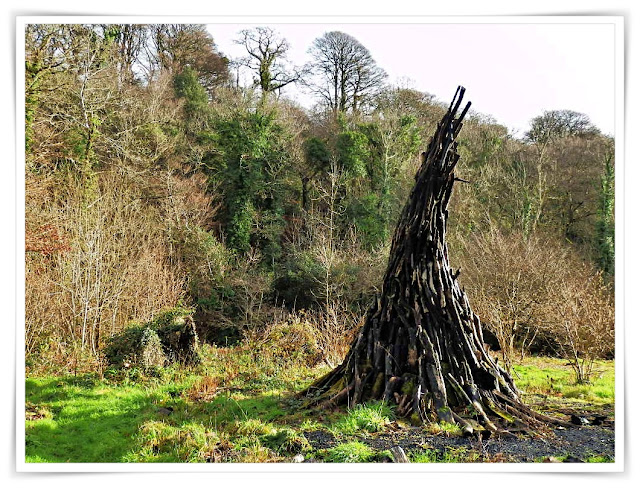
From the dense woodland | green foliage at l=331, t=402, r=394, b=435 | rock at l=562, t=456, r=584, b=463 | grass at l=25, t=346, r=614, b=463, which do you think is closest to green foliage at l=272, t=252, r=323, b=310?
the dense woodland

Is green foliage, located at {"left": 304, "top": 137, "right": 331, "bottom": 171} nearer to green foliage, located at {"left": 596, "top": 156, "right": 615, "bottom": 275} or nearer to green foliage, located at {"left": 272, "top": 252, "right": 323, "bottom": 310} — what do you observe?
green foliage, located at {"left": 272, "top": 252, "right": 323, "bottom": 310}

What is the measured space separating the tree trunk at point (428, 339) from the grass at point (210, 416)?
1.12 feet

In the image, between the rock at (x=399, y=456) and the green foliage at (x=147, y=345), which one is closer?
the rock at (x=399, y=456)

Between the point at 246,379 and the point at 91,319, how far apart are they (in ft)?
17.2

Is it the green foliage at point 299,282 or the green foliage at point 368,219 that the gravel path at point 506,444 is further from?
the green foliage at point 368,219

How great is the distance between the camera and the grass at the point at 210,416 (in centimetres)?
495

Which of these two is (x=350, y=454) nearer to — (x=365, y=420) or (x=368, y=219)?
(x=365, y=420)

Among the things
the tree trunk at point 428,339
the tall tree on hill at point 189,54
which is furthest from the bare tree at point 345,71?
the tree trunk at point 428,339

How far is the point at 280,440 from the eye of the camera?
501 centimetres

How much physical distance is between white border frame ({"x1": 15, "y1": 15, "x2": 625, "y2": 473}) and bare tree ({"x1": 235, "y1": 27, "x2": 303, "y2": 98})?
8.99 metres

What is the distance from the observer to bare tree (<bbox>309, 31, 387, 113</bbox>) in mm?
16266
